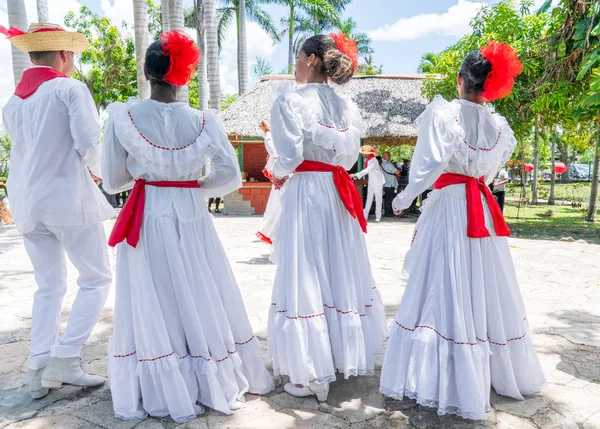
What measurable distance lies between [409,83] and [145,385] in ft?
45.1

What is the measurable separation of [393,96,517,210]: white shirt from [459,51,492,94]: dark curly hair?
0.33 ft

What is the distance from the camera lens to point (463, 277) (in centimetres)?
253

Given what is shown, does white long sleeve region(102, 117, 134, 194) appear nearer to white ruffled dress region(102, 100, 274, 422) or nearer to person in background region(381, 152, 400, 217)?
white ruffled dress region(102, 100, 274, 422)

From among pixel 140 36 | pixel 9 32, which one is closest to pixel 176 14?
pixel 140 36

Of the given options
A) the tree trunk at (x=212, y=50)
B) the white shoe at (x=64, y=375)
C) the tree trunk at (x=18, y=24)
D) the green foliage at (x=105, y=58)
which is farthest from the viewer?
the green foliage at (x=105, y=58)

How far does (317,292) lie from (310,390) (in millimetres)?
620

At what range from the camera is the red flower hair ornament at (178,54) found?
2422mm

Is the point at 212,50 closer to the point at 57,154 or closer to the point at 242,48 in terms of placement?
the point at 242,48

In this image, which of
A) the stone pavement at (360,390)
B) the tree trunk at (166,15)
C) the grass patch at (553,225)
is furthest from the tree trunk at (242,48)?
the stone pavement at (360,390)

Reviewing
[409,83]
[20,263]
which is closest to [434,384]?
[20,263]

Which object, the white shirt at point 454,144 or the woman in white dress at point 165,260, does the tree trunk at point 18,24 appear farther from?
the white shirt at point 454,144

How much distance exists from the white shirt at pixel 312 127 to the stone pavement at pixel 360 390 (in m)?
1.42

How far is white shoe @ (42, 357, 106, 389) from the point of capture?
8.93ft

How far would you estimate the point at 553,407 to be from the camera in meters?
2.60
